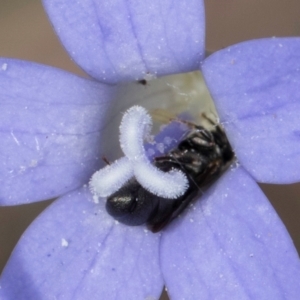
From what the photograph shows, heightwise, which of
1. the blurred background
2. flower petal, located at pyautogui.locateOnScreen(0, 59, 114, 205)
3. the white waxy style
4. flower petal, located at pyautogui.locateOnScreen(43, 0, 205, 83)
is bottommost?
the blurred background

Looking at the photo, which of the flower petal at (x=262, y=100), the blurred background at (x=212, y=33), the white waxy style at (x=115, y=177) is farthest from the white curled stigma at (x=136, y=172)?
the blurred background at (x=212, y=33)

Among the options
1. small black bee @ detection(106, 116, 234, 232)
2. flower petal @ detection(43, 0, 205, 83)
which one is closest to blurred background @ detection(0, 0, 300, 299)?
small black bee @ detection(106, 116, 234, 232)

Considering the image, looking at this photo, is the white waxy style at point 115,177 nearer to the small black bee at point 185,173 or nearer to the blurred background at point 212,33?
the small black bee at point 185,173

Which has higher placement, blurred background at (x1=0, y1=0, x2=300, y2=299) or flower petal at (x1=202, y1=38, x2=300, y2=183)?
flower petal at (x1=202, y1=38, x2=300, y2=183)

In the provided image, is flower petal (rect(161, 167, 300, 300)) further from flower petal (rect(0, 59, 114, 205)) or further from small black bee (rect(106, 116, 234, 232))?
flower petal (rect(0, 59, 114, 205))

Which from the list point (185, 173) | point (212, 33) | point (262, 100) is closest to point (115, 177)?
point (185, 173)

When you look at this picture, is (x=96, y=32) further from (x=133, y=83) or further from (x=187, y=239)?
(x=187, y=239)
